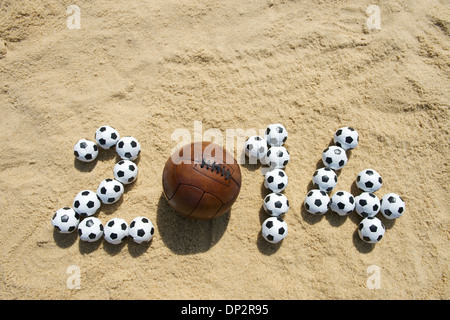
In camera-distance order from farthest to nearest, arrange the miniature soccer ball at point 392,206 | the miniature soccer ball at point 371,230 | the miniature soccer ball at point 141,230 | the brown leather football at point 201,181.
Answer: the miniature soccer ball at point 392,206 < the miniature soccer ball at point 371,230 < the miniature soccer ball at point 141,230 < the brown leather football at point 201,181

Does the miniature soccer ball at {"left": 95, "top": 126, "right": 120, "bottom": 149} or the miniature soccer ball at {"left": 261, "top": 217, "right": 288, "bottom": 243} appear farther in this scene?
the miniature soccer ball at {"left": 95, "top": 126, "right": 120, "bottom": 149}

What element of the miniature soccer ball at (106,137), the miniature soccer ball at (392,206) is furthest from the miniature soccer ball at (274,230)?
the miniature soccer ball at (106,137)

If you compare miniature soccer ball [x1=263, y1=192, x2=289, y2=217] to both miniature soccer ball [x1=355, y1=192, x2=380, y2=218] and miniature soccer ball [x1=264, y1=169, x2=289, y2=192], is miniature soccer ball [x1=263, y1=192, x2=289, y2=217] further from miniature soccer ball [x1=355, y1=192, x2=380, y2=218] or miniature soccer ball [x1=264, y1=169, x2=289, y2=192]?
miniature soccer ball [x1=355, y1=192, x2=380, y2=218]

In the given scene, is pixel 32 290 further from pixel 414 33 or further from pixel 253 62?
pixel 414 33

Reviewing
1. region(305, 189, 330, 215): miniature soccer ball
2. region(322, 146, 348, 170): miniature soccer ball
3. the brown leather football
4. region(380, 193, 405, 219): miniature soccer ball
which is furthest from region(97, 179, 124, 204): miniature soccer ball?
region(380, 193, 405, 219): miniature soccer ball

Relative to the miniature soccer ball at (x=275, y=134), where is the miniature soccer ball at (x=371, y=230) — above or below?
below

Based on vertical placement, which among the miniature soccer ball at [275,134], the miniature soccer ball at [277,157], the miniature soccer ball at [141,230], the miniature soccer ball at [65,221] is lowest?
the miniature soccer ball at [141,230]

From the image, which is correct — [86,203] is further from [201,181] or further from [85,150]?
[201,181]

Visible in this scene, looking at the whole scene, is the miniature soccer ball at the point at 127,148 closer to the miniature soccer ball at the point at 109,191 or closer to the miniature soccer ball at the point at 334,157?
the miniature soccer ball at the point at 109,191
